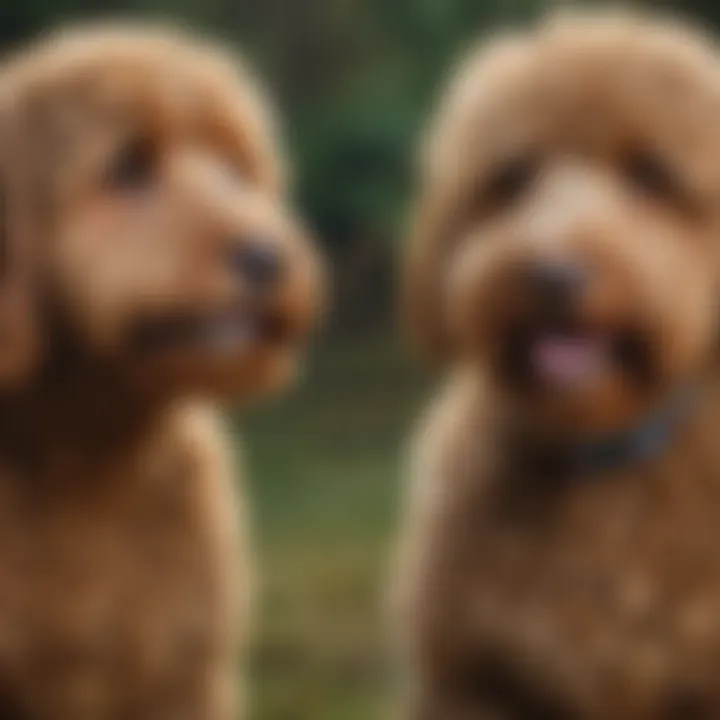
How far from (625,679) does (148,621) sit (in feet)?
2.12

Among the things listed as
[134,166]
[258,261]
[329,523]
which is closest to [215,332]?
[258,261]

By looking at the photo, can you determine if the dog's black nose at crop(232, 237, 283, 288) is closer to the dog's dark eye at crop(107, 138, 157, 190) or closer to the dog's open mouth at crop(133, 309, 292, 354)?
the dog's open mouth at crop(133, 309, 292, 354)

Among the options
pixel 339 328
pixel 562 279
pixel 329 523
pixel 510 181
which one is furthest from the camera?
pixel 339 328

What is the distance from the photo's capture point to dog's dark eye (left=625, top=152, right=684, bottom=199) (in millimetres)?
2857

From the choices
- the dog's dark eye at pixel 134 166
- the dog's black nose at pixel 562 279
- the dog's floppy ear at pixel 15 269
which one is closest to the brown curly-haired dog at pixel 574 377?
the dog's black nose at pixel 562 279

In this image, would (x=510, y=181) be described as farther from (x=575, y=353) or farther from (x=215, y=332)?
(x=215, y=332)

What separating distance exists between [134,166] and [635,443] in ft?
2.42

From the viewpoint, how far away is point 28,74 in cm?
301

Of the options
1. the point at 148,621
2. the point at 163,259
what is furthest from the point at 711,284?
the point at 148,621

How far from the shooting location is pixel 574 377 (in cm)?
280

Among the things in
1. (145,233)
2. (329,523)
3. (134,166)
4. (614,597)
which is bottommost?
(614,597)

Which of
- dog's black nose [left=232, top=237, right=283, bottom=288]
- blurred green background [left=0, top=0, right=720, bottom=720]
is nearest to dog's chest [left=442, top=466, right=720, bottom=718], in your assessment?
dog's black nose [left=232, top=237, right=283, bottom=288]

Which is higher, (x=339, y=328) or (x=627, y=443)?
(x=339, y=328)

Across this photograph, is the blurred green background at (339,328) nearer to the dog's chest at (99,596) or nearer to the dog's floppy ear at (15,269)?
the dog's chest at (99,596)
